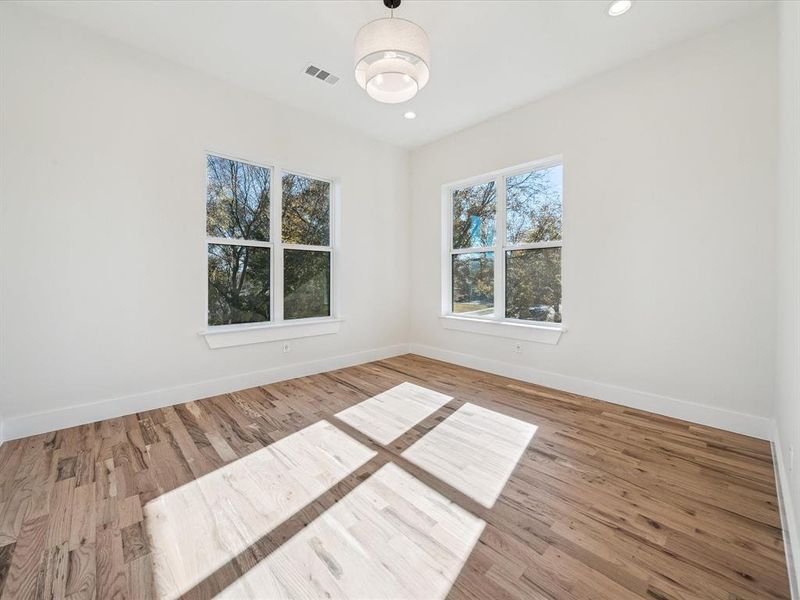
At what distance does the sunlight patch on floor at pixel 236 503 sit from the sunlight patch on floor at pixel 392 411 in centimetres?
26

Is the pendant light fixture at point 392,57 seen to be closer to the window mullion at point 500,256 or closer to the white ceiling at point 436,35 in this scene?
the white ceiling at point 436,35

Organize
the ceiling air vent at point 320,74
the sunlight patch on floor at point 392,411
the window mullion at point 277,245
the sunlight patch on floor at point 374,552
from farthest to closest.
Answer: the window mullion at point 277,245, the ceiling air vent at point 320,74, the sunlight patch on floor at point 392,411, the sunlight patch on floor at point 374,552

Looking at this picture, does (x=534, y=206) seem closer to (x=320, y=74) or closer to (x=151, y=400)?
(x=320, y=74)

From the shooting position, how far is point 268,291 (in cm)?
392

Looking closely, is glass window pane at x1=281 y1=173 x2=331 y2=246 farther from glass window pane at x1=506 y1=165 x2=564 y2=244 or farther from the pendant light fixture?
glass window pane at x1=506 y1=165 x2=564 y2=244

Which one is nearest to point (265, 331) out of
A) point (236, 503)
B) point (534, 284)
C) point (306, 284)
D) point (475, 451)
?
point (306, 284)

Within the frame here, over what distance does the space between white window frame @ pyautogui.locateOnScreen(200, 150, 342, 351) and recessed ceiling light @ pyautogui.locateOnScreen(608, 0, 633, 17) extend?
307 cm

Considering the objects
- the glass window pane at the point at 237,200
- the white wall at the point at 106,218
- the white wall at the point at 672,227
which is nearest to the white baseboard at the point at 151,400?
the white wall at the point at 106,218

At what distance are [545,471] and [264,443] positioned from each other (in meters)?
1.90

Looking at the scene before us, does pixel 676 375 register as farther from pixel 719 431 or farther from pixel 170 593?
pixel 170 593

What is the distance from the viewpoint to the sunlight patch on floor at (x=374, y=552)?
1.31 meters

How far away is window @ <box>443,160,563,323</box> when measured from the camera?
376cm

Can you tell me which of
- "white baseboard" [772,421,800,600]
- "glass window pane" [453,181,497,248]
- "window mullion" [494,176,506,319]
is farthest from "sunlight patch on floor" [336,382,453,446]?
"glass window pane" [453,181,497,248]

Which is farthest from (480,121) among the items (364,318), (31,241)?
(31,241)
